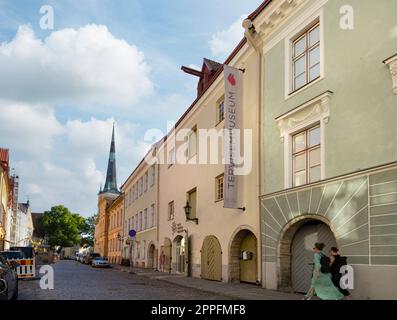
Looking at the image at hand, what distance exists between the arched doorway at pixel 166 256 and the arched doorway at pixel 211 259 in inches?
308

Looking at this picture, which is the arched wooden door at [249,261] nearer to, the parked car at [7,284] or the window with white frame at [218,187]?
the window with white frame at [218,187]

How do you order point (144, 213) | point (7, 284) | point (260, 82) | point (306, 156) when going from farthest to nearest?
point (144, 213)
point (260, 82)
point (306, 156)
point (7, 284)

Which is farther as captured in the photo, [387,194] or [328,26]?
[328,26]

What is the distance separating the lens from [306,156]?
15.7m

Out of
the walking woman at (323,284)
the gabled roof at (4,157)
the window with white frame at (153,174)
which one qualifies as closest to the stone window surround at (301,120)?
the walking woman at (323,284)

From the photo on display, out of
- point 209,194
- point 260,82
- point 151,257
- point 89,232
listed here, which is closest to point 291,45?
point 260,82

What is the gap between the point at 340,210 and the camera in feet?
44.9

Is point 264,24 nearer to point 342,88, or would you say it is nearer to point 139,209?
point 342,88

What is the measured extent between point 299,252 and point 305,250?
1.20ft

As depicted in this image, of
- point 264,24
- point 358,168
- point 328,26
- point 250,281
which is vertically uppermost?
point 264,24

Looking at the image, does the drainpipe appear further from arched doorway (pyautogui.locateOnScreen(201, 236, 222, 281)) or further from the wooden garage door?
arched doorway (pyautogui.locateOnScreen(201, 236, 222, 281))

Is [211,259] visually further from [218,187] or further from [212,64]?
[212,64]
